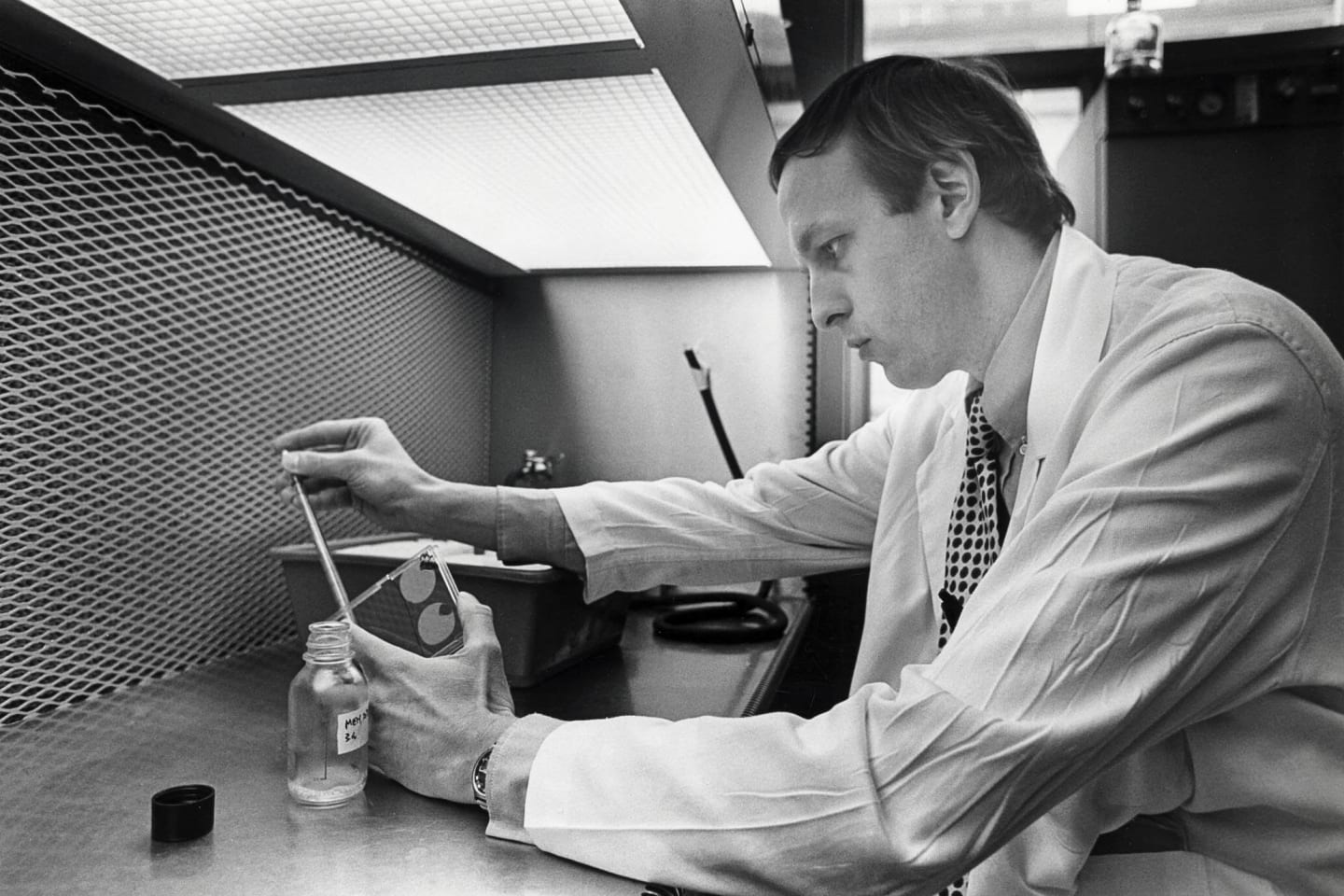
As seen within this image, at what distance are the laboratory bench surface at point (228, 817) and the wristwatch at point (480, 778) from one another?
0.7 inches

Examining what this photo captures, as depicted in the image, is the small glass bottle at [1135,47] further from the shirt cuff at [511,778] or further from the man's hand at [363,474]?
the shirt cuff at [511,778]

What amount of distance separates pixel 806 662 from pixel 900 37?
1580mm

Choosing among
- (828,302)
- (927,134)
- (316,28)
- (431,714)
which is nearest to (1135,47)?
(927,134)

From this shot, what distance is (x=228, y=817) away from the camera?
0.72m

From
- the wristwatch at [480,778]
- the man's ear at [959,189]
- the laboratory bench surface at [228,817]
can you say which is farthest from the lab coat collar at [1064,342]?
the wristwatch at [480,778]

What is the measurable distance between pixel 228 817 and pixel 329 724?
98 millimetres

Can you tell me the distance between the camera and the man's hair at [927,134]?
1096 mm

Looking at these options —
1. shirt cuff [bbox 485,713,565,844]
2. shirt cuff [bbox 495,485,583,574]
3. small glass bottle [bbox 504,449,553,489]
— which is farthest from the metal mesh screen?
shirt cuff [bbox 485,713,565,844]

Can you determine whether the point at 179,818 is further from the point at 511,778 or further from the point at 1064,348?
the point at 1064,348

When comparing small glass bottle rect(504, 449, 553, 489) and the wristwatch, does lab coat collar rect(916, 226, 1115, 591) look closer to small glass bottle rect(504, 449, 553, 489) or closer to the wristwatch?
the wristwatch

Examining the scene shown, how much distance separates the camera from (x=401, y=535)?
1.43 m

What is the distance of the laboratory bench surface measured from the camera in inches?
24.3

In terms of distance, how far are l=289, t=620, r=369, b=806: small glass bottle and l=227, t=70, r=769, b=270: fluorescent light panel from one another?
625mm

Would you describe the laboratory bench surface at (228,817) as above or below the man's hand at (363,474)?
below
